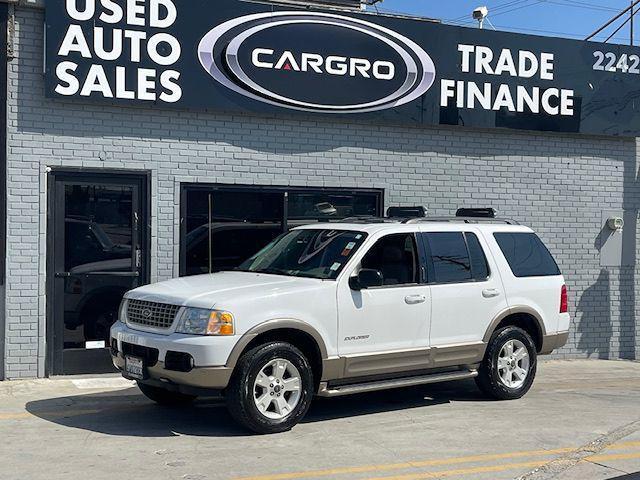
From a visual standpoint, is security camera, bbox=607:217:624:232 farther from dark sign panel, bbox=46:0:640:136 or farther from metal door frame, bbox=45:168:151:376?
metal door frame, bbox=45:168:151:376

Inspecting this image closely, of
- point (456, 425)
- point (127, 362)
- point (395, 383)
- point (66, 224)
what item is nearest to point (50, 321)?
point (66, 224)

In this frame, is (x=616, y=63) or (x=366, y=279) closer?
(x=366, y=279)

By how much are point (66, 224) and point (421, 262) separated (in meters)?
4.28

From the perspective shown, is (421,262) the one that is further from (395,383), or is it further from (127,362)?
(127,362)

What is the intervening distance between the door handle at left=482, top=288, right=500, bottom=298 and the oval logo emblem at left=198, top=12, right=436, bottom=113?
11.5 ft

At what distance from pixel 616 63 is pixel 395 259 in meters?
6.50

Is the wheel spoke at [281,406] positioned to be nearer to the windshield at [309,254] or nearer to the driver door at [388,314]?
the driver door at [388,314]

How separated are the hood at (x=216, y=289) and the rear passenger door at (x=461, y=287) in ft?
4.73

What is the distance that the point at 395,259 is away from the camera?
346 inches

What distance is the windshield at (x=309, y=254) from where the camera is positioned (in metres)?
8.42

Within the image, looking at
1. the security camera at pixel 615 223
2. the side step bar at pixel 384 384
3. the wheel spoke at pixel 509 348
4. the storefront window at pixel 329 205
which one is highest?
the storefront window at pixel 329 205

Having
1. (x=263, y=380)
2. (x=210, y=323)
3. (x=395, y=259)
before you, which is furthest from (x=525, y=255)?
(x=210, y=323)

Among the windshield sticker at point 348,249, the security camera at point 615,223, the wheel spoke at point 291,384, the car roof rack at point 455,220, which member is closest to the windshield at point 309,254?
the windshield sticker at point 348,249

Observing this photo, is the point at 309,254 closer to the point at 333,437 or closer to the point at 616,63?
the point at 333,437
